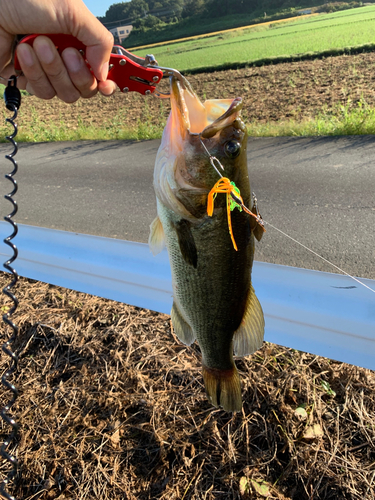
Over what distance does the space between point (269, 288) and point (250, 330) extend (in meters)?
0.54

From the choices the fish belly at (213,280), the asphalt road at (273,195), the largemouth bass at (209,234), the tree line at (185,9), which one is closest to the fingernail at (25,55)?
the largemouth bass at (209,234)

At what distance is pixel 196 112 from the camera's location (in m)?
1.18

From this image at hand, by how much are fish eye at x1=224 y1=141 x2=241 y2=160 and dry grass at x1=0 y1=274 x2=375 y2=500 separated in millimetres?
1573

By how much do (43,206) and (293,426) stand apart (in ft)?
17.8

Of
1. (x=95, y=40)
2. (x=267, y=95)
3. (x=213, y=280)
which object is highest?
(x=95, y=40)

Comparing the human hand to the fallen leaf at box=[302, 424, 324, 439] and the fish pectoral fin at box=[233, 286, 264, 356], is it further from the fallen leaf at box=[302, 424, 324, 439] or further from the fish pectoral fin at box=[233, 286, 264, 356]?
the fallen leaf at box=[302, 424, 324, 439]

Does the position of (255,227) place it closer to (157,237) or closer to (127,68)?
(157,237)

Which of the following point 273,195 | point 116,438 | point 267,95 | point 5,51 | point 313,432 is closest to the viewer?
point 5,51

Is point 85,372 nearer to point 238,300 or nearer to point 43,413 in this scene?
point 43,413

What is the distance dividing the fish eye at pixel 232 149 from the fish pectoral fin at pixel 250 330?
0.50 metres

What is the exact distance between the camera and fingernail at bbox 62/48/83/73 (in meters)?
1.34

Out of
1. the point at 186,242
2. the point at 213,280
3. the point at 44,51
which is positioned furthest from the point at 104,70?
the point at 213,280

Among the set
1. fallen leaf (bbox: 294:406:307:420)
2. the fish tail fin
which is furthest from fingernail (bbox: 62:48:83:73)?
fallen leaf (bbox: 294:406:307:420)

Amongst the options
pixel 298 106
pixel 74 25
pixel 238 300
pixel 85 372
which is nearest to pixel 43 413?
pixel 85 372
